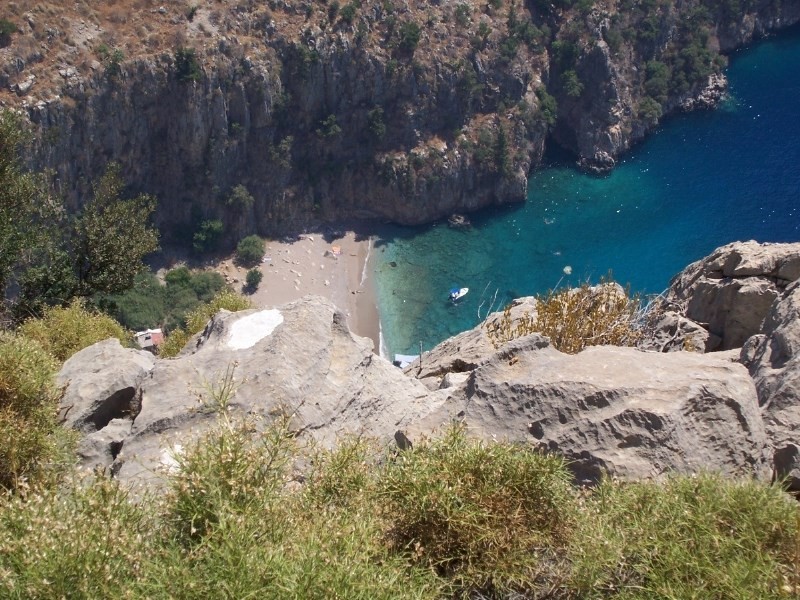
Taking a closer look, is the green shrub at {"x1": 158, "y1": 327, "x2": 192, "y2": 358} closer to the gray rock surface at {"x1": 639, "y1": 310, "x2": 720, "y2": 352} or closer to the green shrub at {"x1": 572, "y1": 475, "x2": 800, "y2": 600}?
the gray rock surface at {"x1": 639, "y1": 310, "x2": 720, "y2": 352}

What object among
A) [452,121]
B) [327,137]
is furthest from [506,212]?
[327,137]

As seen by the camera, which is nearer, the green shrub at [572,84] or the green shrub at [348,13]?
the green shrub at [348,13]

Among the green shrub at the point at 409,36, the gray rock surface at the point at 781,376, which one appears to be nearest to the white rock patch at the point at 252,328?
the gray rock surface at the point at 781,376

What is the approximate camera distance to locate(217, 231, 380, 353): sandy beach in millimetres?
63375

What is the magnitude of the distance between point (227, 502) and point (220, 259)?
217ft

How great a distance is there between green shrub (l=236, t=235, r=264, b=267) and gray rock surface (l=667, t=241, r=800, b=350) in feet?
186

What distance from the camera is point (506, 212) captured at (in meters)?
78.1

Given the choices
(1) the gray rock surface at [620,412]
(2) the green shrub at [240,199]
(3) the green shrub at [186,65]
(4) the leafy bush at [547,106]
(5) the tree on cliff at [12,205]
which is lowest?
(2) the green shrub at [240,199]

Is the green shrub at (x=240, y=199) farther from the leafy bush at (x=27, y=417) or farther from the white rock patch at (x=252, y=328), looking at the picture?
the leafy bush at (x=27, y=417)

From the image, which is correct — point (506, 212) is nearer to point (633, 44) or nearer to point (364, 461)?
point (633, 44)

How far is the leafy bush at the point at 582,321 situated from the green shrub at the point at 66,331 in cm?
963

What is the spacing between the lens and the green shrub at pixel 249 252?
69.0 m

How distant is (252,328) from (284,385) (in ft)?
6.56

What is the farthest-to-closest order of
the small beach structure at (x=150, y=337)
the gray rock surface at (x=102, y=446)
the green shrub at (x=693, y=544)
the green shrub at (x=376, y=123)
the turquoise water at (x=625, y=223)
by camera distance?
1. the green shrub at (x=376, y=123)
2. the turquoise water at (x=625, y=223)
3. the small beach structure at (x=150, y=337)
4. the gray rock surface at (x=102, y=446)
5. the green shrub at (x=693, y=544)
